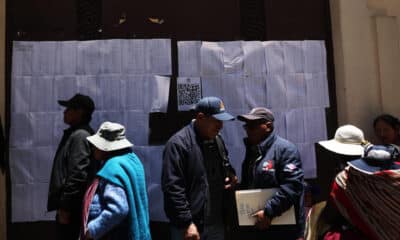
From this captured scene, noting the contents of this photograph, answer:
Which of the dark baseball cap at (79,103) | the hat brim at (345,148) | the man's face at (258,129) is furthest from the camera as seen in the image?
the dark baseball cap at (79,103)

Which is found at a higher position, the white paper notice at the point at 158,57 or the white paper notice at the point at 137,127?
the white paper notice at the point at 158,57

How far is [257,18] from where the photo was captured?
14.6ft

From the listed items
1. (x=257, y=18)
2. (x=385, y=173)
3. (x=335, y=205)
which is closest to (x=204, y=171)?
(x=335, y=205)

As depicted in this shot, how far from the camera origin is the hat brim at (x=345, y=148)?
9.21ft

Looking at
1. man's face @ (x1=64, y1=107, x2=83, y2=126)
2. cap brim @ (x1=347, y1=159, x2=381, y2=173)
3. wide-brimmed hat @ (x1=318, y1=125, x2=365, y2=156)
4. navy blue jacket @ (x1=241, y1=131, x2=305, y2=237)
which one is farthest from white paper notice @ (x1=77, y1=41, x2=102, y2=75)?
cap brim @ (x1=347, y1=159, x2=381, y2=173)

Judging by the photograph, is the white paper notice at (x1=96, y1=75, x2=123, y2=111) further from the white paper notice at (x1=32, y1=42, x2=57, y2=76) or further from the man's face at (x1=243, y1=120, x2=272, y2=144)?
the man's face at (x1=243, y1=120, x2=272, y2=144)

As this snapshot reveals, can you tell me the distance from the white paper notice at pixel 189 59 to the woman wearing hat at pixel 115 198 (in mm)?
1279

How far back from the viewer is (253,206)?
3.26 m

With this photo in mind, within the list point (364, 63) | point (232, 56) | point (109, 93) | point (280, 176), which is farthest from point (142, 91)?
point (364, 63)

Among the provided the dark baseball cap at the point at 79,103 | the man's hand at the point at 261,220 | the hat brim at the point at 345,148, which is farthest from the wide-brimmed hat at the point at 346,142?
the dark baseball cap at the point at 79,103

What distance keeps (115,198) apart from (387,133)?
2637 millimetres

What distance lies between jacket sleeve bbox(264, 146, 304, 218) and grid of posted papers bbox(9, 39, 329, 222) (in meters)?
0.96

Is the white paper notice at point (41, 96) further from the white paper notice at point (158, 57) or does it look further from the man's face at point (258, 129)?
the man's face at point (258, 129)

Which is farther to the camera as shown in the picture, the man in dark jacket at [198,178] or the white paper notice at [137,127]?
the white paper notice at [137,127]
